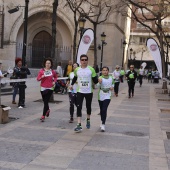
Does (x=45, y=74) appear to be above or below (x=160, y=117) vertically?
above

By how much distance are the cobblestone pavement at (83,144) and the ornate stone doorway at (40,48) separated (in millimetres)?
25700

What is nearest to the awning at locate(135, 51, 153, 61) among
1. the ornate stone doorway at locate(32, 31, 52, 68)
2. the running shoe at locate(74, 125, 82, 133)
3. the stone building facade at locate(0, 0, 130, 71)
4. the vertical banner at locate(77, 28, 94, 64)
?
the stone building facade at locate(0, 0, 130, 71)

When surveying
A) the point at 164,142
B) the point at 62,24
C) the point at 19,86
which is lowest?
the point at 164,142

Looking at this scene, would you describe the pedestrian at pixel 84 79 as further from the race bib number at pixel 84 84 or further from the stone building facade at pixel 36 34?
the stone building facade at pixel 36 34

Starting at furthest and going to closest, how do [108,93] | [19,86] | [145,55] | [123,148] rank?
[145,55] < [19,86] < [108,93] < [123,148]

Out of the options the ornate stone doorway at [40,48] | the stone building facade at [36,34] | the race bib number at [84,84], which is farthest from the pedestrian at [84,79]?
the ornate stone doorway at [40,48]

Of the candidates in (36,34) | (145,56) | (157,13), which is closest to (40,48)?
(36,34)

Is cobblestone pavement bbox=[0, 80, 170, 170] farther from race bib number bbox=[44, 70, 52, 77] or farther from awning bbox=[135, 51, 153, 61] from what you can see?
awning bbox=[135, 51, 153, 61]

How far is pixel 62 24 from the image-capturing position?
3888 cm

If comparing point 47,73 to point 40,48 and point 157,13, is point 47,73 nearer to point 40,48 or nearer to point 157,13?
point 157,13

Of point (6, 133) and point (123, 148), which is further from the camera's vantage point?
point (6, 133)

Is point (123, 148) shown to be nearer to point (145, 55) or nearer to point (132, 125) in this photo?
point (132, 125)

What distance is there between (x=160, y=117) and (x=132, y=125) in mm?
2456

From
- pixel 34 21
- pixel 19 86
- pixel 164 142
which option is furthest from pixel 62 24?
pixel 164 142
